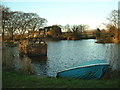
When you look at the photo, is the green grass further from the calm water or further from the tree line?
the tree line

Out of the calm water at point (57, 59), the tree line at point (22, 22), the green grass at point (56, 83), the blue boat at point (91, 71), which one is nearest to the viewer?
the green grass at point (56, 83)

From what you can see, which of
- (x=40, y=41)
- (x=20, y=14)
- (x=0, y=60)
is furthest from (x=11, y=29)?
(x=0, y=60)

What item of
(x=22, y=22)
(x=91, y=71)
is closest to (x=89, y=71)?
(x=91, y=71)

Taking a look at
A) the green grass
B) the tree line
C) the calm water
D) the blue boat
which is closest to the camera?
the green grass

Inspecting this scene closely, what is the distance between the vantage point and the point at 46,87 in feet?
19.5

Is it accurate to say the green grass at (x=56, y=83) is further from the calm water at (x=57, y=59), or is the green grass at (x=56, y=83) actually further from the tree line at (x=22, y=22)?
the tree line at (x=22, y=22)

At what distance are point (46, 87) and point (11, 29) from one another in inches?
1487

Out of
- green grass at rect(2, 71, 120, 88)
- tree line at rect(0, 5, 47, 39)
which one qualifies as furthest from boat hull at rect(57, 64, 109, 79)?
tree line at rect(0, 5, 47, 39)

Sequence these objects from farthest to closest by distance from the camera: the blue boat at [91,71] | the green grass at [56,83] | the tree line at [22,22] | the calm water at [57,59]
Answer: the tree line at [22,22] → the calm water at [57,59] → the blue boat at [91,71] → the green grass at [56,83]

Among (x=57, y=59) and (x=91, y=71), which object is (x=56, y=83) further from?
(x=57, y=59)

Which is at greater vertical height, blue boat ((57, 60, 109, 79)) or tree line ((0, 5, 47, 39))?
tree line ((0, 5, 47, 39))

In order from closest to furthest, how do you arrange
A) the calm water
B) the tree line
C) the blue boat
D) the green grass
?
1. the green grass
2. the blue boat
3. the calm water
4. the tree line

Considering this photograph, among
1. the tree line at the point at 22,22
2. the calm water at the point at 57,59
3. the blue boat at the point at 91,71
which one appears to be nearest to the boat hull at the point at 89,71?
the blue boat at the point at 91,71

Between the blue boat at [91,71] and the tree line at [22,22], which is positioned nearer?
the blue boat at [91,71]
